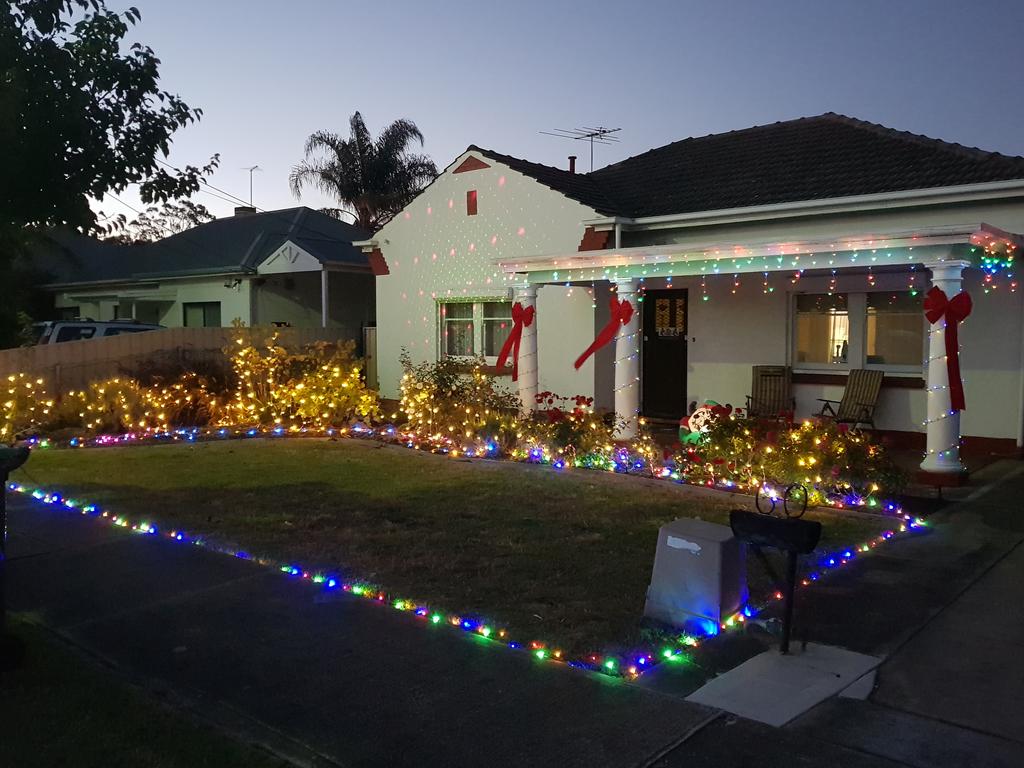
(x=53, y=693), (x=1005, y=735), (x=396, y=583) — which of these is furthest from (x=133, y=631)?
(x=1005, y=735)

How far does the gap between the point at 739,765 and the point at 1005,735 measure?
131cm

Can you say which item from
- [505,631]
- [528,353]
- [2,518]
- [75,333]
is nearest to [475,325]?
[528,353]

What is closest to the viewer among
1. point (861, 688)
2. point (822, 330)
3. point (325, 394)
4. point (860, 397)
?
point (861, 688)

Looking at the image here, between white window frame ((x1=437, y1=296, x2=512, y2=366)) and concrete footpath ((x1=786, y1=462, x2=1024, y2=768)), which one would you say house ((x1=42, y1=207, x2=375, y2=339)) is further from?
concrete footpath ((x1=786, y1=462, x2=1024, y2=768))

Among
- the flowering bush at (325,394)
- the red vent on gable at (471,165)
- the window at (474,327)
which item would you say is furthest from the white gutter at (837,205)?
the flowering bush at (325,394)

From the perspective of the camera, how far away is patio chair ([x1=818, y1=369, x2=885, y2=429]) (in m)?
12.3

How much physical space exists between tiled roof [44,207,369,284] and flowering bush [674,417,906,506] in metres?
12.3

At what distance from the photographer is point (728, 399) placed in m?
14.1

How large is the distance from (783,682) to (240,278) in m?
19.7

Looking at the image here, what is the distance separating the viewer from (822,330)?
1333 centimetres

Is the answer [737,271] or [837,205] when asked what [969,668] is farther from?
[837,205]

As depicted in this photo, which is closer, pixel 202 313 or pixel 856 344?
pixel 856 344

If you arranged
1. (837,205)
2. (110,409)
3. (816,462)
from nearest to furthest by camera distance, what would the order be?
(816,462), (837,205), (110,409)

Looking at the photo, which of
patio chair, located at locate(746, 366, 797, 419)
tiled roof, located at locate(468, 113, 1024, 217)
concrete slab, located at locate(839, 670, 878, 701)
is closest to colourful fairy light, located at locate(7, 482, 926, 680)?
concrete slab, located at locate(839, 670, 878, 701)
